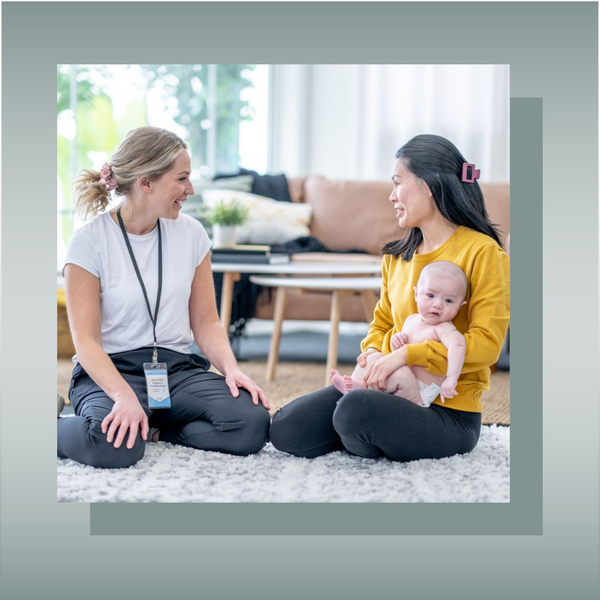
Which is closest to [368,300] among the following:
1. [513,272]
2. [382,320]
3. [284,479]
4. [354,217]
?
[354,217]

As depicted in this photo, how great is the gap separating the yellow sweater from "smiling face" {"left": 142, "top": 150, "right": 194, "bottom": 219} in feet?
1.63

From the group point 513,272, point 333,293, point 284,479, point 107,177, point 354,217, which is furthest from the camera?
point 354,217

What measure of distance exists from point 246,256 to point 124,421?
64.7 inches

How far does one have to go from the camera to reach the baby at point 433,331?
1568 mm

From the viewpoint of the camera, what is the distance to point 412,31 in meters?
1.29

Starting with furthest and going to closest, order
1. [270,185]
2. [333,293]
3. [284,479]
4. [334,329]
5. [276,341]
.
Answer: [270,185] → [276,341] → [333,293] → [334,329] → [284,479]

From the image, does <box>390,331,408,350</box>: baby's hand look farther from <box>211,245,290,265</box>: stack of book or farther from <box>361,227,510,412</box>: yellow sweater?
<box>211,245,290,265</box>: stack of book

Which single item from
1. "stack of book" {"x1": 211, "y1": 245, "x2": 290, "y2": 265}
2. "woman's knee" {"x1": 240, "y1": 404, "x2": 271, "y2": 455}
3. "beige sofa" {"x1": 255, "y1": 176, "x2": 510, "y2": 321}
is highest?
"beige sofa" {"x1": 255, "y1": 176, "x2": 510, "y2": 321}

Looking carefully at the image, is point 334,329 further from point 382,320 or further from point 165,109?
point 165,109

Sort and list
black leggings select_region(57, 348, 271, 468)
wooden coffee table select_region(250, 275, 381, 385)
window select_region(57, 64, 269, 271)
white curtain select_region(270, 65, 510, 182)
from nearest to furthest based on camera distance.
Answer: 1. black leggings select_region(57, 348, 271, 468)
2. wooden coffee table select_region(250, 275, 381, 385)
3. window select_region(57, 64, 269, 271)
4. white curtain select_region(270, 65, 510, 182)

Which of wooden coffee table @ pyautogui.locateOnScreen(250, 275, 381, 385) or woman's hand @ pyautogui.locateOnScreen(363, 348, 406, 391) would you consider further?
wooden coffee table @ pyautogui.locateOnScreen(250, 275, 381, 385)

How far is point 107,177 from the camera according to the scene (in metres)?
1.78

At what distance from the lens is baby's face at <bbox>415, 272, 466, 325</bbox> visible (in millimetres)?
1571

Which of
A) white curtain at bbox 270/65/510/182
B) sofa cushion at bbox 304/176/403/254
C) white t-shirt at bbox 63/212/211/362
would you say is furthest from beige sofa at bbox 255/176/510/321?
white t-shirt at bbox 63/212/211/362
